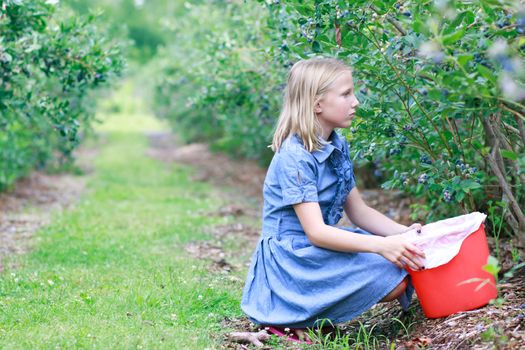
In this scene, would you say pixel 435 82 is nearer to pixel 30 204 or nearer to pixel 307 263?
pixel 307 263

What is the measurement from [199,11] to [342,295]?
9321 millimetres

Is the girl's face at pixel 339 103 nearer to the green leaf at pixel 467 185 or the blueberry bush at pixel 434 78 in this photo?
the blueberry bush at pixel 434 78

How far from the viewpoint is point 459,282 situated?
329 cm

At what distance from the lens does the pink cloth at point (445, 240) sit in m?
3.23

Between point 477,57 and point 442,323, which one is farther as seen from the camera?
point 442,323

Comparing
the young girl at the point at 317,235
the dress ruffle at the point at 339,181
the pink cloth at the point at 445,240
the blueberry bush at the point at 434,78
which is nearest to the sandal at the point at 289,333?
the young girl at the point at 317,235

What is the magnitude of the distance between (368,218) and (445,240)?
59 centimetres

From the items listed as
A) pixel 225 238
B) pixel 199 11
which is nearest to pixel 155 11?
pixel 199 11

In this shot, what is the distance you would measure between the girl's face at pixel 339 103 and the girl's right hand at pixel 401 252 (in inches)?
25.3

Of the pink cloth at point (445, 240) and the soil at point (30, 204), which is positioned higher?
the pink cloth at point (445, 240)

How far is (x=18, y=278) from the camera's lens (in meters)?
4.78

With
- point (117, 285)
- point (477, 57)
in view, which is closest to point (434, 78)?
point (477, 57)

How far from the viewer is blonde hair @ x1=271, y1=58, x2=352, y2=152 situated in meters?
3.53

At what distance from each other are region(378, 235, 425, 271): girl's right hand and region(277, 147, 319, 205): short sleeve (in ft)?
1.29
